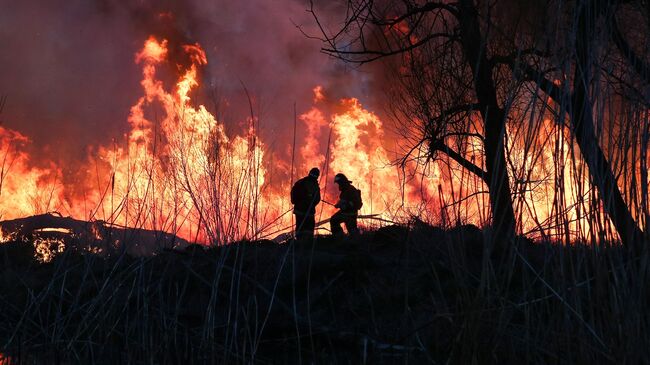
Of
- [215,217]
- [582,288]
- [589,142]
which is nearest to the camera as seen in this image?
[589,142]

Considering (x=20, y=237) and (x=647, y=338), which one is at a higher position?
(x=20, y=237)

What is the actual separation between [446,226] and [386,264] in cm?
350

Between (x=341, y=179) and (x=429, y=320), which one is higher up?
(x=341, y=179)

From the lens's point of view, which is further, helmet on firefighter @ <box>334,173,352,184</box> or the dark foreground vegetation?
helmet on firefighter @ <box>334,173,352,184</box>

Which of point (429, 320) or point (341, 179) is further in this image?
point (341, 179)

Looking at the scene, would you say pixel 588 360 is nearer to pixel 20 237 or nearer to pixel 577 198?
pixel 577 198

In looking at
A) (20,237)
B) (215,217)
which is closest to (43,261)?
(20,237)

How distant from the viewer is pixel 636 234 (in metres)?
1.57

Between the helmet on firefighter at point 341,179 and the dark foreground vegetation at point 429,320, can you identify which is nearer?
the dark foreground vegetation at point 429,320

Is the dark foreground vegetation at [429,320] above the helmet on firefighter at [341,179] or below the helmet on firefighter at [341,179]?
below

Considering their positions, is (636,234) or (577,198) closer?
(577,198)

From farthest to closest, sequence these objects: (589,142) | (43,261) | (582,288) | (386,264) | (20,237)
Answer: (20,237)
(43,261)
(386,264)
(582,288)
(589,142)

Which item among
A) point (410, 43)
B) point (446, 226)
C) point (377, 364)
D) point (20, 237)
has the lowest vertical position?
point (377, 364)

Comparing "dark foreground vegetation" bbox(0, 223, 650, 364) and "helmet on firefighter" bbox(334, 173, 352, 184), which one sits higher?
"helmet on firefighter" bbox(334, 173, 352, 184)
